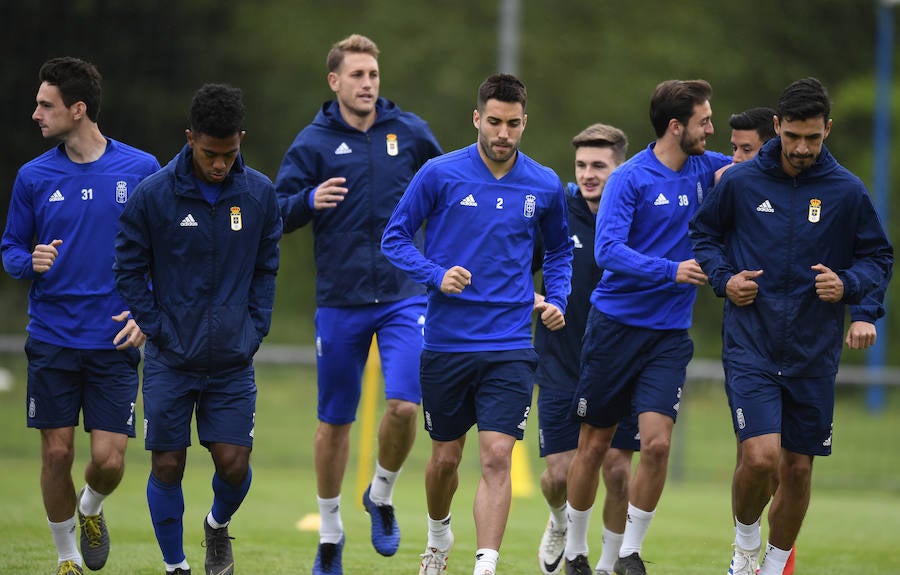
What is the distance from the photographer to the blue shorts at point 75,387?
771 cm

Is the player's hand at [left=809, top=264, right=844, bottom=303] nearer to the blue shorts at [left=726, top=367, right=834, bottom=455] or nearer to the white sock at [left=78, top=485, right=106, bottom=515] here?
the blue shorts at [left=726, top=367, right=834, bottom=455]

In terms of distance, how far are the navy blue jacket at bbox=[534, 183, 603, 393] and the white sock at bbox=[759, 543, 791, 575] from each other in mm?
1848

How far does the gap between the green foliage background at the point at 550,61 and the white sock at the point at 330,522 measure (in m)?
17.4

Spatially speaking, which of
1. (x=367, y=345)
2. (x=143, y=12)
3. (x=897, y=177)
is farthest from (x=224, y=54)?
(x=367, y=345)

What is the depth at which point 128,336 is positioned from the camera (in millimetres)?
7398

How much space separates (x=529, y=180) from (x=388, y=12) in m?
21.2

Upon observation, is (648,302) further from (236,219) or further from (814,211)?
(236,219)

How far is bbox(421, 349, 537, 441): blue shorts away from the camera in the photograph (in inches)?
283

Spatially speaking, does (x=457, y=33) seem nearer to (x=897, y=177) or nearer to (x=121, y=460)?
(x=897, y=177)

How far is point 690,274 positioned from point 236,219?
236cm

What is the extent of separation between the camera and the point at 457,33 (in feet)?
90.9

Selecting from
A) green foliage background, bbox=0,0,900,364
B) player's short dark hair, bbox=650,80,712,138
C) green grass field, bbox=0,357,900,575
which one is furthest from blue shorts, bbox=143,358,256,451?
green foliage background, bbox=0,0,900,364

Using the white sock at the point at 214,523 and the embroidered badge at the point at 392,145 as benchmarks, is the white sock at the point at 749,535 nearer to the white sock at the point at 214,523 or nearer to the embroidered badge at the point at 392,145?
the white sock at the point at 214,523

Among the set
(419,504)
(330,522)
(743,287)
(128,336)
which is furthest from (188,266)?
(419,504)
